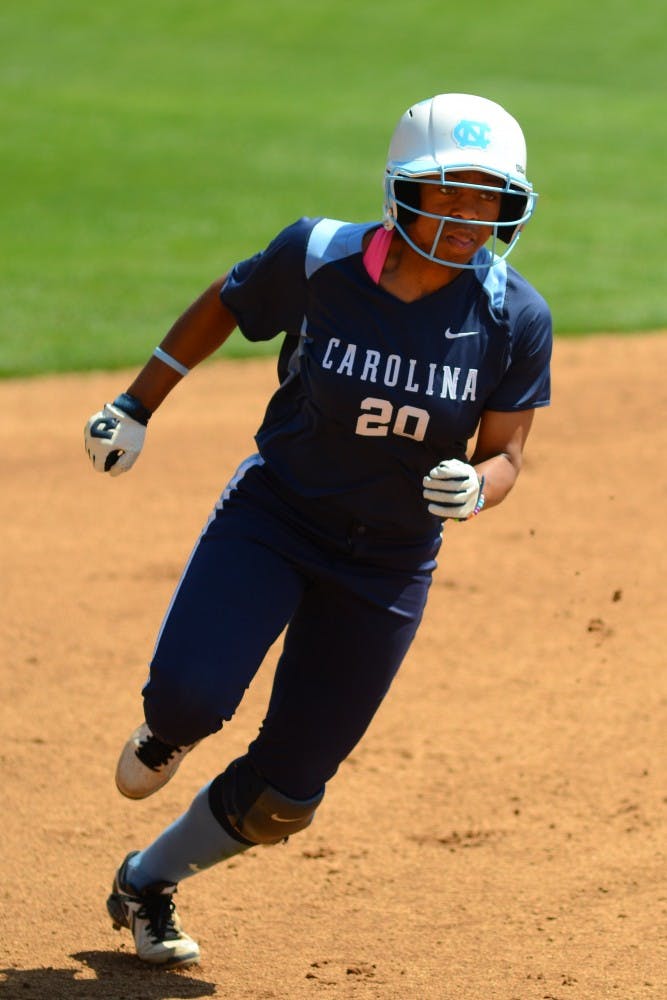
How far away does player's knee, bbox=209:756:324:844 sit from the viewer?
4125 mm

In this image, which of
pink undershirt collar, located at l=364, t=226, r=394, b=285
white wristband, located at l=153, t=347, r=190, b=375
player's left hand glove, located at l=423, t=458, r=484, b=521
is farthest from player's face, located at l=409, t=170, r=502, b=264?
white wristband, located at l=153, t=347, r=190, b=375

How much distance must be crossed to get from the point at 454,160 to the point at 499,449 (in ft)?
2.67

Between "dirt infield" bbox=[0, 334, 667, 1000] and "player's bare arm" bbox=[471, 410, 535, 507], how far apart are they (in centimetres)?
139

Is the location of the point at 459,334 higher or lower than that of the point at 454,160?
lower

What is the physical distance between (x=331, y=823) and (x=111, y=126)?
15.2 meters

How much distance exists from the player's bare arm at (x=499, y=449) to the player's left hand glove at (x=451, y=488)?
0.24m

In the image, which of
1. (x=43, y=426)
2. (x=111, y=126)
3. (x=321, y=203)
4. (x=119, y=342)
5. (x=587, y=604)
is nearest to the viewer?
(x=587, y=604)

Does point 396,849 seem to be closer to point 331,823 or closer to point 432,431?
point 331,823

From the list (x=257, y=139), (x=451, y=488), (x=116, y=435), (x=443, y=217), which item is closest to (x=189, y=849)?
(x=116, y=435)

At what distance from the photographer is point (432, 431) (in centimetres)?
394

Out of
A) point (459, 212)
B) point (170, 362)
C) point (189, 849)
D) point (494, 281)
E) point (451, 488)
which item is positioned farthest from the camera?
point (170, 362)

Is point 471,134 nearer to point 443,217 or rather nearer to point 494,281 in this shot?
point 443,217

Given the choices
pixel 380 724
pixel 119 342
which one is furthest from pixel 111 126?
pixel 380 724

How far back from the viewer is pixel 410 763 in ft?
18.9
